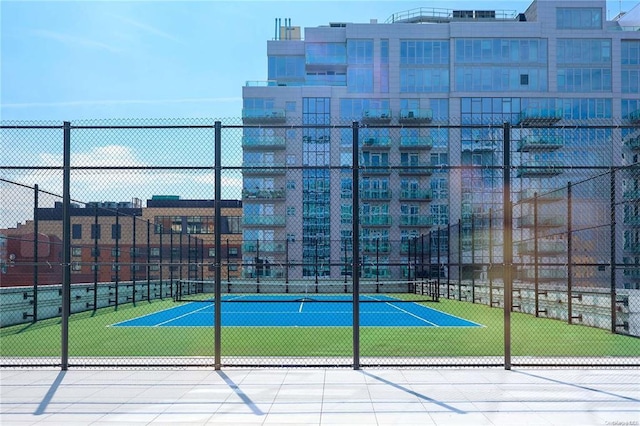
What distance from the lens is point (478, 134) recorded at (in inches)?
2356

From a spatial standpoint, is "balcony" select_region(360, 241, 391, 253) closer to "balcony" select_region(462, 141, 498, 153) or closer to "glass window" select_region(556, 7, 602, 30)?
"balcony" select_region(462, 141, 498, 153)

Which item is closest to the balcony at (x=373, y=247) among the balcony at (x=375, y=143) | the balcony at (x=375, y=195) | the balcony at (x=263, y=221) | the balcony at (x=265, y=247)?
the balcony at (x=375, y=195)

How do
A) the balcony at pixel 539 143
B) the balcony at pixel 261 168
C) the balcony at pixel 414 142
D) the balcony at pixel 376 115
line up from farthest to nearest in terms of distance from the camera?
the balcony at pixel 376 115 < the balcony at pixel 414 142 < the balcony at pixel 539 143 < the balcony at pixel 261 168

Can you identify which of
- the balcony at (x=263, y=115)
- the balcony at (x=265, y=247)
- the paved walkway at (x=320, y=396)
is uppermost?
the balcony at (x=263, y=115)

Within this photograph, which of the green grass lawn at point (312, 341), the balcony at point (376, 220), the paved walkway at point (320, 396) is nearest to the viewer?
the paved walkway at point (320, 396)

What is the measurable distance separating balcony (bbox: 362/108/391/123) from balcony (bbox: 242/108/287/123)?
6946mm

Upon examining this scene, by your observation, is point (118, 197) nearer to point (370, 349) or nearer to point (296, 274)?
point (370, 349)

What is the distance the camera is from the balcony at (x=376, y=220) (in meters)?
56.8

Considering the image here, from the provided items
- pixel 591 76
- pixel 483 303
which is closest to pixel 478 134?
pixel 591 76

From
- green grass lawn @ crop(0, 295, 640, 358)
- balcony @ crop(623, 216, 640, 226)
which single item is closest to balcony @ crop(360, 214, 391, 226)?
balcony @ crop(623, 216, 640, 226)

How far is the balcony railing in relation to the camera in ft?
187

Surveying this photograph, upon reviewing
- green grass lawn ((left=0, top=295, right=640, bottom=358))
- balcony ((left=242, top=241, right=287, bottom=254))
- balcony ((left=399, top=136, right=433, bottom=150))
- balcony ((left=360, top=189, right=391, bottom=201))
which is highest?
balcony ((left=399, top=136, right=433, bottom=150))

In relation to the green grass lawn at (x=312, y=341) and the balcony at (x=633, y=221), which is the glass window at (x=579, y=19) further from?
the green grass lawn at (x=312, y=341)

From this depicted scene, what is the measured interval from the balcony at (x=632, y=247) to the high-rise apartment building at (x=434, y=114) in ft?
5.52
